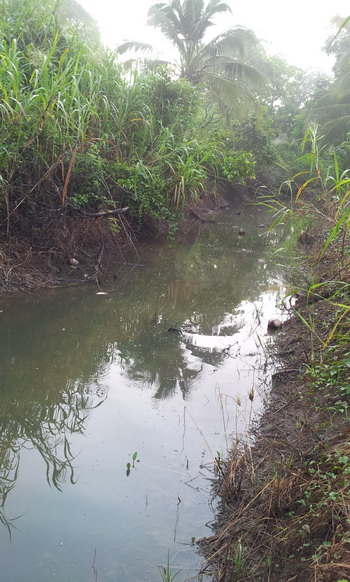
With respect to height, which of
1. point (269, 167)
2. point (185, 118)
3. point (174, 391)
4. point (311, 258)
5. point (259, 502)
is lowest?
point (259, 502)

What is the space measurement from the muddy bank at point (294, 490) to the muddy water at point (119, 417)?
129 mm

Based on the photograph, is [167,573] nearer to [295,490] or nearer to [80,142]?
[295,490]

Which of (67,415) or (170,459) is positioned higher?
(67,415)

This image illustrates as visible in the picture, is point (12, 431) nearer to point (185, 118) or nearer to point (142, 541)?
point (142, 541)

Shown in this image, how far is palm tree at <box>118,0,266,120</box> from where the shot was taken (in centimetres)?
1285

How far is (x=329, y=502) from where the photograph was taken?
5.23 feet

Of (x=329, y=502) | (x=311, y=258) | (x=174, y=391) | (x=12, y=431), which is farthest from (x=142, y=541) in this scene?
(x=311, y=258)

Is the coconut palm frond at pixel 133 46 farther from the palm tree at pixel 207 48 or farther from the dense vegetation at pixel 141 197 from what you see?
the dense vegetation at pixel 141 197

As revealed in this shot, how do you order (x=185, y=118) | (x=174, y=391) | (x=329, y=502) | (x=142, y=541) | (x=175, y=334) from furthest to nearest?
(x=185, y=118) < (x=175, y=334) < (x=174, y=391) < (x=142, y=541) < (x=329, y=502)

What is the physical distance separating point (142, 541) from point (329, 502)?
707 mm

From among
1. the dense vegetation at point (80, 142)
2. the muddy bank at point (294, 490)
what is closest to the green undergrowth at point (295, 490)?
the muddy bank at point (294, 490)

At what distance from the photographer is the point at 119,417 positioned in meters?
2.63

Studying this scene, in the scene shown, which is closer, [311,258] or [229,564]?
[229,564]

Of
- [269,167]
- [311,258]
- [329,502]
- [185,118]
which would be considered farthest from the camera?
[269,167]
